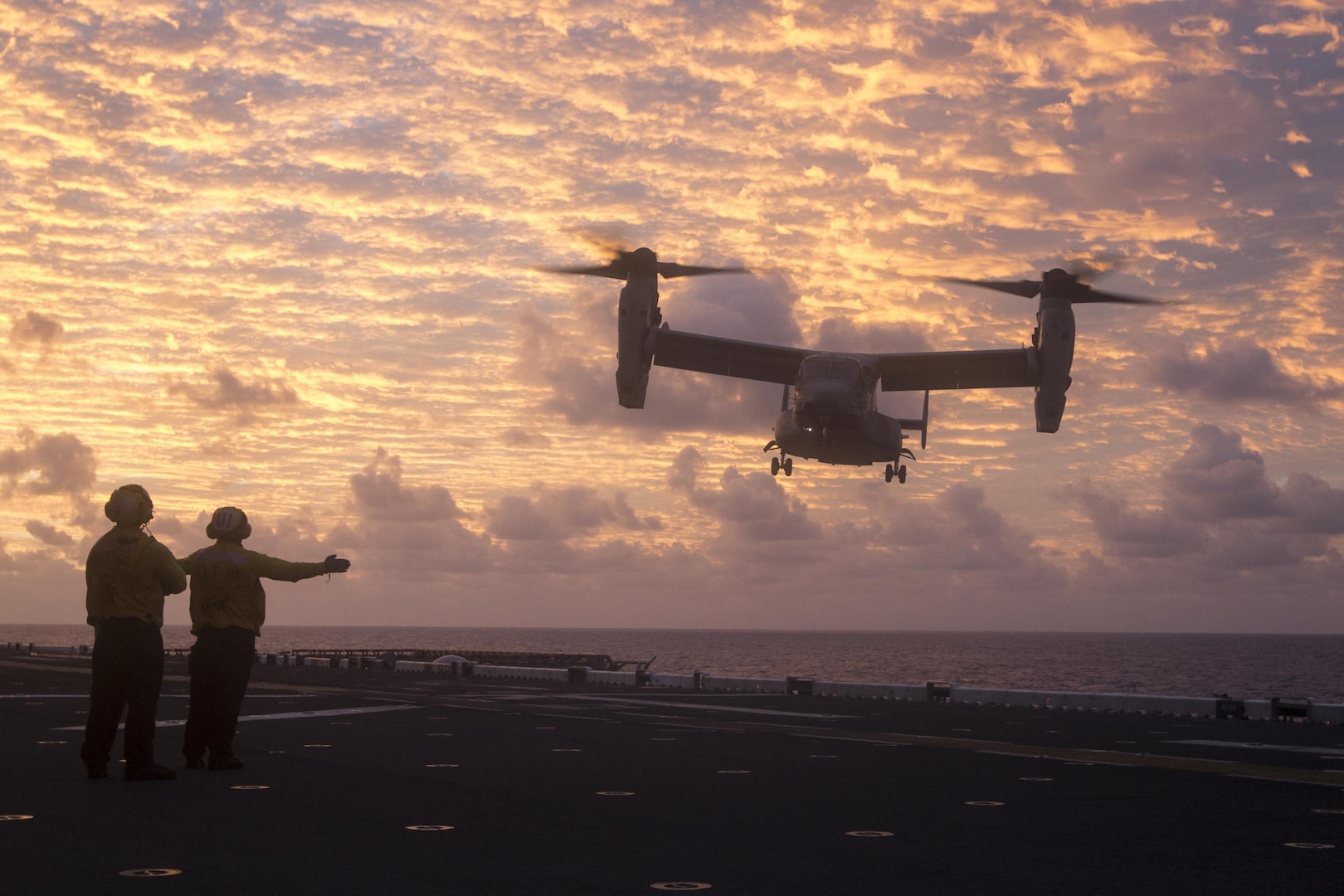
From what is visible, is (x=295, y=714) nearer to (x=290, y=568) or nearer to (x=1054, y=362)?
(x=290, y=568)

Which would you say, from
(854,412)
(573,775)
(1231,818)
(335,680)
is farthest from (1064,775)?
(335,680)

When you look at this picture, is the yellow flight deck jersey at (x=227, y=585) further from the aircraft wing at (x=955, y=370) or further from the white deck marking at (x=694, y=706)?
the aircraft wing at (x=955, y=370)

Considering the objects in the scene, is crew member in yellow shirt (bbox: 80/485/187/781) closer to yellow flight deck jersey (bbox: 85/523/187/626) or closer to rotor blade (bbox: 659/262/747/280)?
yellow flight deck jersey (bbox: 85/523/187/626)

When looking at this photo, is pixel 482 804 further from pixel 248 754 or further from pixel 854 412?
pixel 854 412

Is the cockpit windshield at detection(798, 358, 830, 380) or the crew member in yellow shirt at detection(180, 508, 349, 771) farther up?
the cockpit windshield at detection(798, 358, 830, 380)

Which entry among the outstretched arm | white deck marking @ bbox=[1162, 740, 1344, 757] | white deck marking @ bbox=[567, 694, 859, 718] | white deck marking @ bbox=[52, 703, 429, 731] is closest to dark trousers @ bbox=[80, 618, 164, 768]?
the outstretched arm

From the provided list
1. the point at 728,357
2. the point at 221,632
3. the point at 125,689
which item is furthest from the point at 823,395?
the point at 125,689

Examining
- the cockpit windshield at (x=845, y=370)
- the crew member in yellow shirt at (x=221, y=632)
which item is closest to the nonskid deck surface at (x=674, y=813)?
the crew member in yellow shirt at (x=221, y=632)
